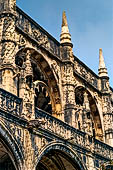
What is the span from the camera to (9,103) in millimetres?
11719

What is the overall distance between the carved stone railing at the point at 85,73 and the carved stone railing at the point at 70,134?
15.1ft

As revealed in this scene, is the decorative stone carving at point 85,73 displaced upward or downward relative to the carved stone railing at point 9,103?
upward

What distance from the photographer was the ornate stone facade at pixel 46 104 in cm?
1173

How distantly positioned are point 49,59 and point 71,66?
4.33 feet

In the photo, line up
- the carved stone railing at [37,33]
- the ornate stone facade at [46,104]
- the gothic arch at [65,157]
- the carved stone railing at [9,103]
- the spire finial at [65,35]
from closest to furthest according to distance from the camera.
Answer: the carved stone railing at [9,103] → the ornate stone facade at [46,104] → the gothic arch at [65,157] → the carved stone railing at [37,33] → the spire finial at [65,35]

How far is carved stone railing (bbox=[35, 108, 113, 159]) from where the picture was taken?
1340 cm

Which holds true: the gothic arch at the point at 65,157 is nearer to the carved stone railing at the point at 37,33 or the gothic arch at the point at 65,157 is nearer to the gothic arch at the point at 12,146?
the gothic arch at the point at 12,146

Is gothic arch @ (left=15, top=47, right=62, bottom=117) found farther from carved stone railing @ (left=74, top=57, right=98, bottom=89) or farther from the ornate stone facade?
carved stone railing @ (left=74, top=57, right=98, bottom=89)

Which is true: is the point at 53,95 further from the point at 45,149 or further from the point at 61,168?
the point at 45,149

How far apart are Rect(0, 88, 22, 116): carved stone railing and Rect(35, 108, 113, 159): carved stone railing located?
103 cm

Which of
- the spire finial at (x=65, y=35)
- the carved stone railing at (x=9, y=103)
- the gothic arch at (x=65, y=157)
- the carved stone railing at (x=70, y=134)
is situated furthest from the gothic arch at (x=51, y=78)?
the carved stone railing at (x=9, y=103)

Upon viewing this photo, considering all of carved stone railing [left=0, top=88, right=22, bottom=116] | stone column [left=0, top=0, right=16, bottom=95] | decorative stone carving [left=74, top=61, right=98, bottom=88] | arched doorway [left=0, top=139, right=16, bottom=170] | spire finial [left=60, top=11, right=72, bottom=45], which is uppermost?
spire finial [left=60, top=11, right=72, bottom=45]

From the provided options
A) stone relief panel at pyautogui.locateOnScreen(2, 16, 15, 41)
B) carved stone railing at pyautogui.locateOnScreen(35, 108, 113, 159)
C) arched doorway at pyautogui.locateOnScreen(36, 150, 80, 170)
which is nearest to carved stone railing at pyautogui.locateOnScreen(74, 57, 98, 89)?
carved stone railing at pyautogui.locateOnScreen(35, 108, 113, 159)

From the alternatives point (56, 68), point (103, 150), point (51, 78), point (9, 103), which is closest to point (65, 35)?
point (56, 68)
